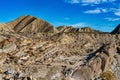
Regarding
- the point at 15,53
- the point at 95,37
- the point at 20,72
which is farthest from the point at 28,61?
the point at 95,37

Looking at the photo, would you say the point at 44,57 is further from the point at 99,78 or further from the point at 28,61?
the point at 99,78

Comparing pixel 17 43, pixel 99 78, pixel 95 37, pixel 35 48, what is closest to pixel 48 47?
pixel 35 48

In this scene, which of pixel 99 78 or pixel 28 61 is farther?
pixel 28 61

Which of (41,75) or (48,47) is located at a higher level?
(48,47)

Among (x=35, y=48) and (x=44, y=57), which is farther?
(x=35, y=48)

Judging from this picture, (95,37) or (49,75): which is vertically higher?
(95,37)

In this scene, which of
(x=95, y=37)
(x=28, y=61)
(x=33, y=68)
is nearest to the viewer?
(x=33, y=68)

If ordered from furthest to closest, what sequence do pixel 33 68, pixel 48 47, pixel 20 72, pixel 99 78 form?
pixel 48 47, pixel 99 78, pixel 33 68, pixel 20 72

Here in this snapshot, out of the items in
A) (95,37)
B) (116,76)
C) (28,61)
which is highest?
(95,37)

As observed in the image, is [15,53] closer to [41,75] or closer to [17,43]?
[17,43]
